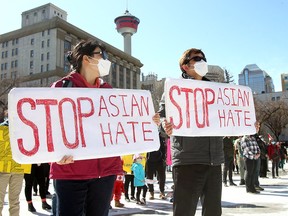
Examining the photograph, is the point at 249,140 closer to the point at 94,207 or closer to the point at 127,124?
the point at 127,124

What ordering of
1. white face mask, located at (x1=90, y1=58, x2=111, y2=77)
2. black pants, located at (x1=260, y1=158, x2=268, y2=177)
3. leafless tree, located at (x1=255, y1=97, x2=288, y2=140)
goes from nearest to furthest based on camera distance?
white face mask, located at (x1=90, y1=58, x2=111, y2=77) → black pants, located at (x1=260, y1=158, x2=268, y2=177) → leafless tree, located at (x1=255, y1=97, x2=288, y2=140)

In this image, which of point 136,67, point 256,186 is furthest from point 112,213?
point 136,67

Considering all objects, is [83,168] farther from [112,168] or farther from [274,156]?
[274,156]

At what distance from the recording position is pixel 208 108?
3945 millimetres

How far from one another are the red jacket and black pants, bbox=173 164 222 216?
2.23 feet

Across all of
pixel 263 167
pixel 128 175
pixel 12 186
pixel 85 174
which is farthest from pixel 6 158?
pixel 263 167

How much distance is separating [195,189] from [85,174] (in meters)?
1.08

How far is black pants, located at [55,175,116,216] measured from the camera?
2.66 meters

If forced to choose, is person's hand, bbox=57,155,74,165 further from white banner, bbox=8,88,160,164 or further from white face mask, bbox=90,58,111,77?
white face mask, bbox=90,58,111,77

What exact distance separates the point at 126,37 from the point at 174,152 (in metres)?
127

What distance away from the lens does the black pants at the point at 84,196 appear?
105 inches

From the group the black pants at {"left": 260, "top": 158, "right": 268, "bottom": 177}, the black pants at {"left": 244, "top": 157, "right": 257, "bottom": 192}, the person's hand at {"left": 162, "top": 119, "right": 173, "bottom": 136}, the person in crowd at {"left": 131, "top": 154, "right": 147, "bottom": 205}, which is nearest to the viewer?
the person's hand at {"left": 162, "top": 119, "right": 173, "bottom": 136}

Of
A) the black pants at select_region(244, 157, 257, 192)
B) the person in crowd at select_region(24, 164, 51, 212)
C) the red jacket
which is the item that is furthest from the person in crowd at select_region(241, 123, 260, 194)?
the red jacket

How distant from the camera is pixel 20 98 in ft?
9.53
